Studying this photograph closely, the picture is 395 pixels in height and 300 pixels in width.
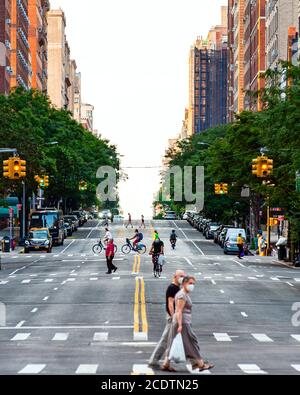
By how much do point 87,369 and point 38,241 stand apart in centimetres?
6732

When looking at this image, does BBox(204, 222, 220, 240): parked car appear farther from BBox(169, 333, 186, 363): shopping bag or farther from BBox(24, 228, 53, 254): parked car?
BBox(169, 333, 186, 363): shopping bag

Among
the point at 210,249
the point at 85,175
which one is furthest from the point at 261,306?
the point at 85,175

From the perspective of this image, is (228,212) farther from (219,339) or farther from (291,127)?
(219,339)

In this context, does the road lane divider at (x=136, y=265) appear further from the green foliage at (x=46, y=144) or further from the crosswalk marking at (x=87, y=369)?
the crosswalk marking at (x=87, y=369)

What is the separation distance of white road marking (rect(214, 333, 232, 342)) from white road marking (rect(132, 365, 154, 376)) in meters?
6.85

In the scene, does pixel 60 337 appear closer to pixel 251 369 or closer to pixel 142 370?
pixel 142 370

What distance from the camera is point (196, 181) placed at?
13675 centimetres

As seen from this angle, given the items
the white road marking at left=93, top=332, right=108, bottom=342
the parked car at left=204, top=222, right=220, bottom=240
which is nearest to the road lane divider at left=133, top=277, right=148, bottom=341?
the white road marking at left=93, top=332, right=108, bottom=342

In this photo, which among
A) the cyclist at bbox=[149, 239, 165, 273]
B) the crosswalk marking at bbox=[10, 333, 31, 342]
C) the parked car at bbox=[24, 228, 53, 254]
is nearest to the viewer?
the crosswalk marking at bbox=[10, 333, 31, 342]

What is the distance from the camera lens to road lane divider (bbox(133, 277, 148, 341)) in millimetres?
31172

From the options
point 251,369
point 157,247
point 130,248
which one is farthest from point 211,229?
point 251,369

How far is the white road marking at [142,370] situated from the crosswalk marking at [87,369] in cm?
75
